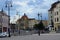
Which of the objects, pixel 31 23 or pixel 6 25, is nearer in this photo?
pixel 6 25

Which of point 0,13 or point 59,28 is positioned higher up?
point 0,13

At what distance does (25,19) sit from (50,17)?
53930 mm

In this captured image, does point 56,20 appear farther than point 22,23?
No

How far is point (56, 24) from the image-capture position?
339 feet

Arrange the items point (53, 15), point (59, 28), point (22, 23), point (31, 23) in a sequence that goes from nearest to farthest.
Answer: point (59, 28) → point (53, 15) → point (22, 23) → point (31, 23)

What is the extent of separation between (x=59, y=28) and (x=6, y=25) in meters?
26.8

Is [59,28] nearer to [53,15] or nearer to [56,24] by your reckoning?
[56,24]

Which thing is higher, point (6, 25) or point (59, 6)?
point (59, 6)

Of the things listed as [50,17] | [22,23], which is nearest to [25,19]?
[22,23]

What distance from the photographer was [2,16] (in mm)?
98000

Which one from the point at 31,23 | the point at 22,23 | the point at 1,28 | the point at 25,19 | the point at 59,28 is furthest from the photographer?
the point at 31,23

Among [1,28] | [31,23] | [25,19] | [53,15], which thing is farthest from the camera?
[31,23]

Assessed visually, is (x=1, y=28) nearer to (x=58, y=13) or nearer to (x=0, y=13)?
(x=0, y=13)

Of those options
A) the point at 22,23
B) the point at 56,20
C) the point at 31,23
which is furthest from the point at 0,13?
the point at 31,23
